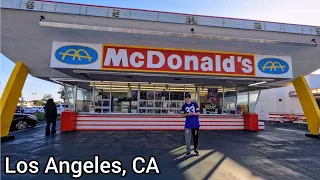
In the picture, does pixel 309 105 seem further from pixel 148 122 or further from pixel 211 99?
pixel 148 122

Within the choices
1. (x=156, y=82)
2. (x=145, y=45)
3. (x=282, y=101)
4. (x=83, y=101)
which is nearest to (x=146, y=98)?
(x=156, y=82)

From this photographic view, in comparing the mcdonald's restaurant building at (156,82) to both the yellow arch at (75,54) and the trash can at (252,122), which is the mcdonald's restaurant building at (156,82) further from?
the trash can at (252,122)

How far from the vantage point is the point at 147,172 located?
4.27 meters

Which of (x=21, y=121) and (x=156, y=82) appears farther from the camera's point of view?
(x=21, y=121)

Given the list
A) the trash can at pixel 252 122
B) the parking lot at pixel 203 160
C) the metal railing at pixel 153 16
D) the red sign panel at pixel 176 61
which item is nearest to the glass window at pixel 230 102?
the trash can at pixel 252 122

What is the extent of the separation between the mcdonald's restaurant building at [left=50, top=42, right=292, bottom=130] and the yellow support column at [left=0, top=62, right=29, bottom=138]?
2149mm

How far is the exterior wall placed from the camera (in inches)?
829

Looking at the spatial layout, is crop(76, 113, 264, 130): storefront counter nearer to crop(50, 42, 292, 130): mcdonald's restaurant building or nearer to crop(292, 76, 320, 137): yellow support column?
crop(50, 42, 292, 130): mcdonald's restaurant building

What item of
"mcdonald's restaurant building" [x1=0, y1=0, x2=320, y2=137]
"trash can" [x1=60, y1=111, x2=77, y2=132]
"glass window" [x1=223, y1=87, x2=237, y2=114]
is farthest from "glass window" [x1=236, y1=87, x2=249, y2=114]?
"trash can" [x1=60, y1=111, x2=77, y2=132]

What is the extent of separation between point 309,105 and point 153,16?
8.54 metres

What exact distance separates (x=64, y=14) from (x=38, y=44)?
194 cm

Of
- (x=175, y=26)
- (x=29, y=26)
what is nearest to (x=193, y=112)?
(x=175, y=26)

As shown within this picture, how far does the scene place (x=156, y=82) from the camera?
11.7m

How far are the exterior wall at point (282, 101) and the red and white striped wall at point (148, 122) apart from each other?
11.3 metres
